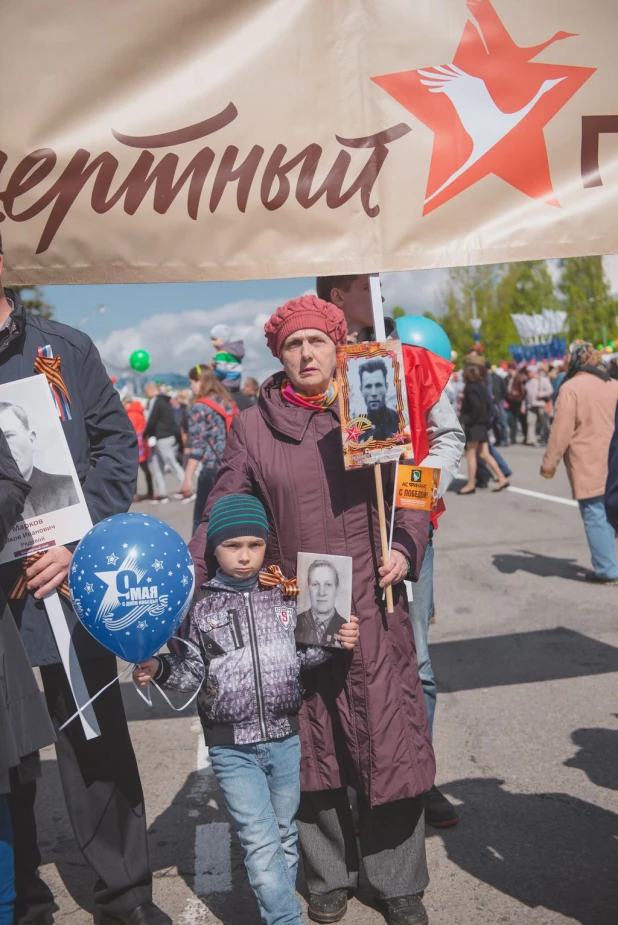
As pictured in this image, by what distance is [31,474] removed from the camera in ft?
9.16

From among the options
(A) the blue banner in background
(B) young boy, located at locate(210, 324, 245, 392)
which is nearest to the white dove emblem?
(B) young boy, located at locate(210, 324, 245, 392)

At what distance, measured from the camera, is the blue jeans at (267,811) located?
8.94 ft

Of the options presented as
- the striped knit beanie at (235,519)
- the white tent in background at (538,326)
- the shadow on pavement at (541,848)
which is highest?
the white tent in background at (538,326)

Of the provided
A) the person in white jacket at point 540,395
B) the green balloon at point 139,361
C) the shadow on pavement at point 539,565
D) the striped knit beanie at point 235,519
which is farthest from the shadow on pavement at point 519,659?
the person in white jacket at point 540,395

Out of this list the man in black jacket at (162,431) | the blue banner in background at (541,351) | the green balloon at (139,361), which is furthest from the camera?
the blue banner in background at (541,351)

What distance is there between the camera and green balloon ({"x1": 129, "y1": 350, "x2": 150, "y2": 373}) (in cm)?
1611

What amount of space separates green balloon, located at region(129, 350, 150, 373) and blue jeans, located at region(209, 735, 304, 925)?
13.7m

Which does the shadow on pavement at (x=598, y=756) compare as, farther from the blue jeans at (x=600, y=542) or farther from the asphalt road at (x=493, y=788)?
the blue jeans at (x=600, y=542)

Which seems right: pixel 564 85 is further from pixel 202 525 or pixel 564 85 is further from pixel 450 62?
pixel 202 525

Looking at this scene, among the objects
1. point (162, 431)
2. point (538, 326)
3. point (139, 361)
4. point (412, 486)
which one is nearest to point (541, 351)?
point (538, 326)

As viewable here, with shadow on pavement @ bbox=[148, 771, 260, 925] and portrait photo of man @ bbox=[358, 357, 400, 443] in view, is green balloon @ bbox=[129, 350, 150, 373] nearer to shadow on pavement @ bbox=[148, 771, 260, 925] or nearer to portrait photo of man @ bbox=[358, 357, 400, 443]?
shadow on pavement @ bbox=[148, 771, 260, 925]

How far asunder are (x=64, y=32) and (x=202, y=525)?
1.62m

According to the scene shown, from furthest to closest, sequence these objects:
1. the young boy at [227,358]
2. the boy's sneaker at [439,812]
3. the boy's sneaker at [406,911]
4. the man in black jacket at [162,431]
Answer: the man in black jacket at [162,431], the young boy at [227,358], the boy's sneaker at [439,812], the boy's sneaker at [406,911]

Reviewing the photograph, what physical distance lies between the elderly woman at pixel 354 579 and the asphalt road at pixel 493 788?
325 mm
